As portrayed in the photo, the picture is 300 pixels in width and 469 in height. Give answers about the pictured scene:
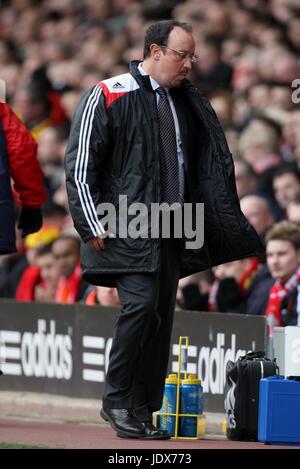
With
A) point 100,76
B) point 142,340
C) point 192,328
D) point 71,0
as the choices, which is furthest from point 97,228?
point 71,0

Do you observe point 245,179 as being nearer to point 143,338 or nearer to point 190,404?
point 190,404

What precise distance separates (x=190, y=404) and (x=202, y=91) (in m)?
5.20

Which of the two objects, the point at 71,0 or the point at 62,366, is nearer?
the point at 62,366

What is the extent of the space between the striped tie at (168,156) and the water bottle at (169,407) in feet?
3.83

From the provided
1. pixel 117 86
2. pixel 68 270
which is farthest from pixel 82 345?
pixel 117 86

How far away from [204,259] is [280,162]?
373 centimetres

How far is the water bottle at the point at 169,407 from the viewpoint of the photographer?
7.87 meters

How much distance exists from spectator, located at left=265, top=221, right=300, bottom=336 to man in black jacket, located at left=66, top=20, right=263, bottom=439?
200cm

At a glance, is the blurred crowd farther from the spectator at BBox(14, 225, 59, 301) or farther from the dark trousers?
the dark trousers

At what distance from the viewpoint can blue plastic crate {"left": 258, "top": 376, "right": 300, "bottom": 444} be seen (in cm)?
727

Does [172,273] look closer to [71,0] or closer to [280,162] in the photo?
[280,162]

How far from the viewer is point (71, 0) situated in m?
16.8

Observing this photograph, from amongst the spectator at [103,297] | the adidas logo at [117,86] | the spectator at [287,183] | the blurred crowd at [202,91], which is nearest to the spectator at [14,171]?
the adidas logo at [117,86]

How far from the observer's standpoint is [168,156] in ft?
24.2
